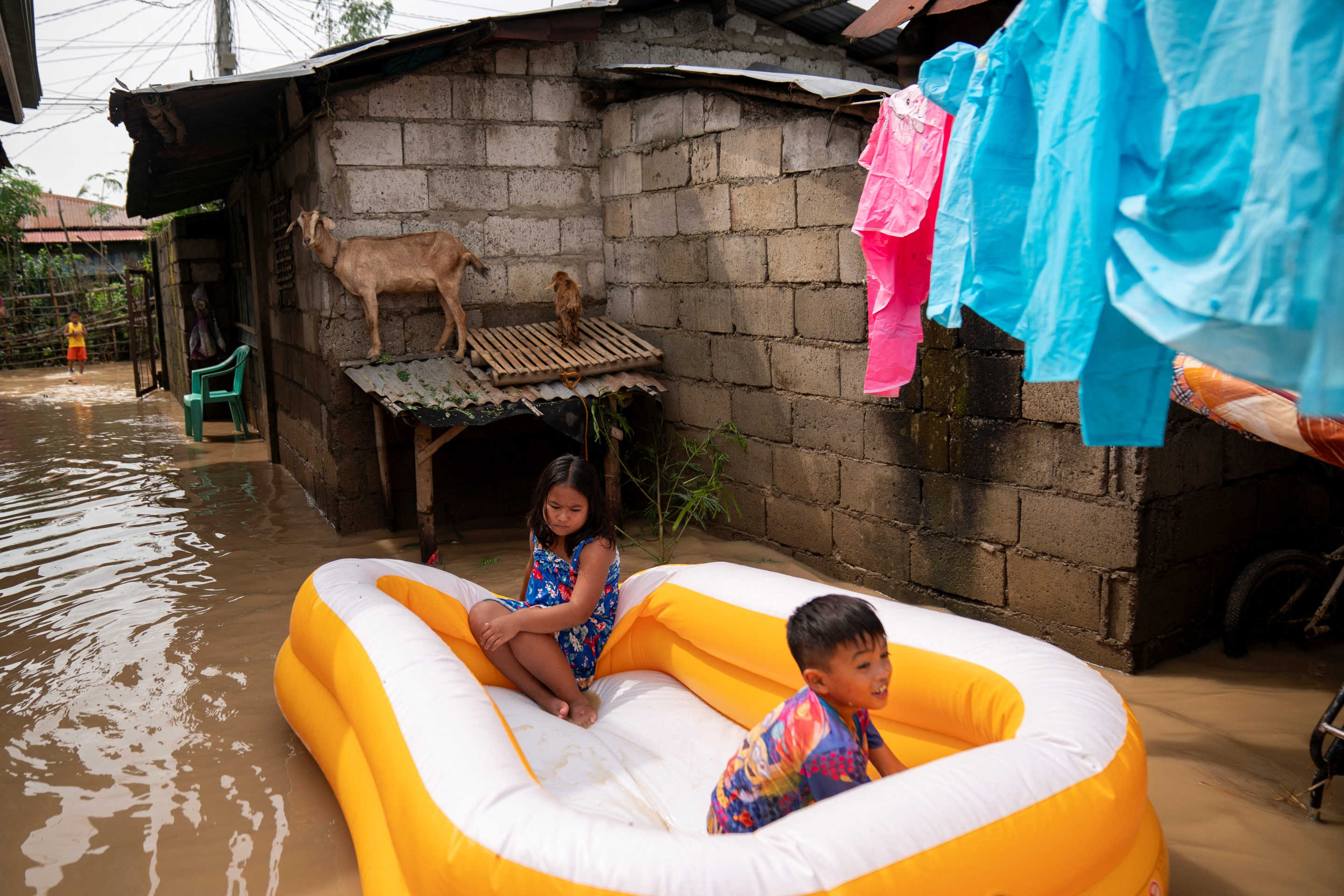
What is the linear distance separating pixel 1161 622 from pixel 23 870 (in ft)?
13.6

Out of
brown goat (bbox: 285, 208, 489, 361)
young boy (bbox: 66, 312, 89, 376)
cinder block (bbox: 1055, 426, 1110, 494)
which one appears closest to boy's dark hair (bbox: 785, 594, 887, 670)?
cinder block (bbox: 1055, 426, 1110, 494)

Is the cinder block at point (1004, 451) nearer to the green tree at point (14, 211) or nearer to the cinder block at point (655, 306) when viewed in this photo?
the cinder block at point (655, 306)

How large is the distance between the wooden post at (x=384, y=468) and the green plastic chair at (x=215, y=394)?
5.36m

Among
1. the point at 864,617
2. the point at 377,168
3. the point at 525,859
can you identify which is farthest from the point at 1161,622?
the point at 377,168

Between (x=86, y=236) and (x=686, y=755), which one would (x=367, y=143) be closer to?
(x=686, y=755)

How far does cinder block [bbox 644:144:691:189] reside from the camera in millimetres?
5891

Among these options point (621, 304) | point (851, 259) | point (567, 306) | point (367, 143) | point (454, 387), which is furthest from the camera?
point (621, 304)

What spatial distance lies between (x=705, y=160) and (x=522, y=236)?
1.59 meters

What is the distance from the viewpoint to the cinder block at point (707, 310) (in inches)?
225

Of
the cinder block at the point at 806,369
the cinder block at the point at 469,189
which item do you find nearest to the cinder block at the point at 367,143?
the cinder block at the point at 469,189

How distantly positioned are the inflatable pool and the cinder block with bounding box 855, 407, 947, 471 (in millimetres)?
1352

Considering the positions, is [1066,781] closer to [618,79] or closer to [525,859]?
[525,859]

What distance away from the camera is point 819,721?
6.95ft

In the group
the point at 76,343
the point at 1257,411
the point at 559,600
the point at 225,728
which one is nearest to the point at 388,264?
the point at 225,728
